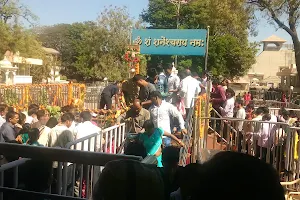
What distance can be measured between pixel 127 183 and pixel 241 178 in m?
0.44

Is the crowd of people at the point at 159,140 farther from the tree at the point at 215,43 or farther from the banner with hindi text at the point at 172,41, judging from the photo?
the tree at the point at 215,43

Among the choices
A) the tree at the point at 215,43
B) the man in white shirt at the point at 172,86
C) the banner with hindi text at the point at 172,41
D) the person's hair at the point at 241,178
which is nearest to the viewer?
the person's hair at the point at 241,178

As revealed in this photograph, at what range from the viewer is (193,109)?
805cm

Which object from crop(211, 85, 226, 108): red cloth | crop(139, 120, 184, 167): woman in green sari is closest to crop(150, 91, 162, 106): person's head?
crop(139, 120, 184, 167): woman in green sari

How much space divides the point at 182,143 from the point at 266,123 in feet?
6.57

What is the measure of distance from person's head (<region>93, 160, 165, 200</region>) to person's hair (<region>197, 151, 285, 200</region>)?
0.31m

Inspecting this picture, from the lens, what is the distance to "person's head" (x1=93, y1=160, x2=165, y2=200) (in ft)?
4.40

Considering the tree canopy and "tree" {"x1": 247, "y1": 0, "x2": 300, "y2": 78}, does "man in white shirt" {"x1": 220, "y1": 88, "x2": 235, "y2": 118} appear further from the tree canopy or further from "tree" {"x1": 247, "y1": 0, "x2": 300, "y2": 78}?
the tree canopy

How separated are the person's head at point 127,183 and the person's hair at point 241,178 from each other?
0.31m

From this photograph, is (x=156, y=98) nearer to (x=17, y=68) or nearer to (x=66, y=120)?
(x=66, y=120)

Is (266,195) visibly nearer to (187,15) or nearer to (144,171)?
(144,171)

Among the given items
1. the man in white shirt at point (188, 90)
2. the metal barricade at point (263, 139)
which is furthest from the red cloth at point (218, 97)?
the metal barricade at point (263, 139)

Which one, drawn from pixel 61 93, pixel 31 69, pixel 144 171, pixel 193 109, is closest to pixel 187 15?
pixel 31 69

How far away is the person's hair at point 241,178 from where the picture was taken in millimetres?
1041
